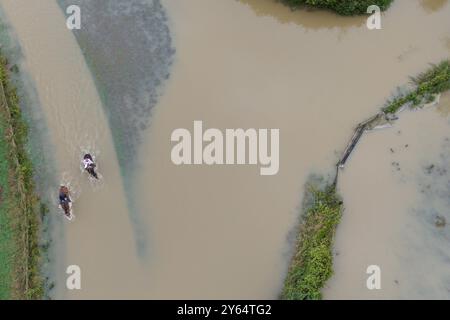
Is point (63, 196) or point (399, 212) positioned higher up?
point (63, 196)

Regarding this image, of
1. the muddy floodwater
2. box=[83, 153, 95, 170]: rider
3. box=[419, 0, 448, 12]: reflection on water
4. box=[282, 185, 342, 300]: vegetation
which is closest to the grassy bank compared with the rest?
the muddy floodwater

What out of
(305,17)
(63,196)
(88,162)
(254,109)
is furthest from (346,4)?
(63,196)

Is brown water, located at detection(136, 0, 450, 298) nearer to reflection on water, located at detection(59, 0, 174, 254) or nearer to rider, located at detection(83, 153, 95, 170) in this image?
reflection on water, located at detection(59, 0, 174, 254)

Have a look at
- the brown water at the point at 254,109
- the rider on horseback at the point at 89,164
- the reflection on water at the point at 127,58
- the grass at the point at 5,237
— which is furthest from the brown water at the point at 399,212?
the grass at the point at 5,237

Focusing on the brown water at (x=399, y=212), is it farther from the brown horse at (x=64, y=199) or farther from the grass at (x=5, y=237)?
the grass at (x=5, y=237)

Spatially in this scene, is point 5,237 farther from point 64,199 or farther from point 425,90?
point 425,90
